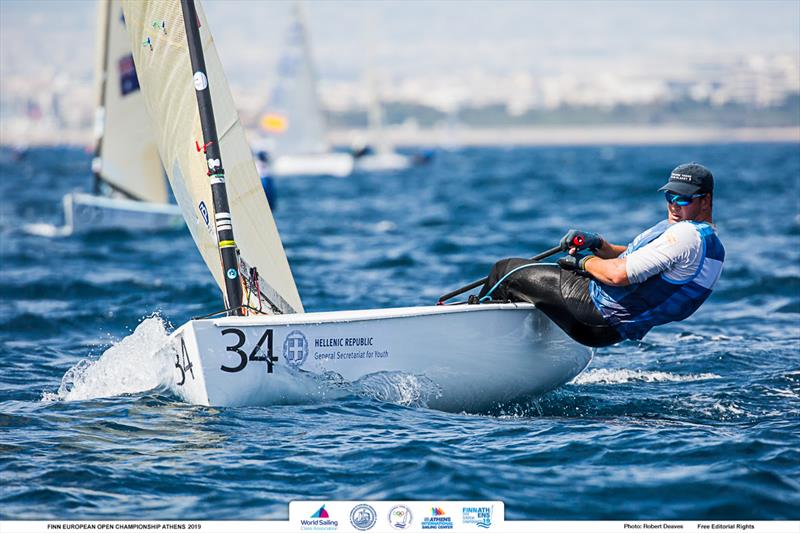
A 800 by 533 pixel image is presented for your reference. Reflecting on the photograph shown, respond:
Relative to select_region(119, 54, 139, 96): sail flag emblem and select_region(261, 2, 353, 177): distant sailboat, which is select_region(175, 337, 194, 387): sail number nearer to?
select_region(119, 54, 139, 96): sail flag emblem

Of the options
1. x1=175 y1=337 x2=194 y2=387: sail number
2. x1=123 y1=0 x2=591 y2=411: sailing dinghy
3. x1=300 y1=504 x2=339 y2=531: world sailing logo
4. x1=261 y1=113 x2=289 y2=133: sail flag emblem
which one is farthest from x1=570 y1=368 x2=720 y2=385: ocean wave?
x1=261 y1=113 x2=289 y2=133: sail flag emblem

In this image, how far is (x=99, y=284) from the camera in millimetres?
11273

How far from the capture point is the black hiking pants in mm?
5820

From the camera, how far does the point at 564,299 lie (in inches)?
230

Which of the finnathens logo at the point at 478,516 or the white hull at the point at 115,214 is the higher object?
the white hull at the point at 115,214

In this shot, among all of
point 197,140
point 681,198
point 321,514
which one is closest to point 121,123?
point 197,140

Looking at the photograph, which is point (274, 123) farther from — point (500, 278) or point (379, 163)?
point (500, 278)

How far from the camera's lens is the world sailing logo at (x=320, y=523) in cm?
422

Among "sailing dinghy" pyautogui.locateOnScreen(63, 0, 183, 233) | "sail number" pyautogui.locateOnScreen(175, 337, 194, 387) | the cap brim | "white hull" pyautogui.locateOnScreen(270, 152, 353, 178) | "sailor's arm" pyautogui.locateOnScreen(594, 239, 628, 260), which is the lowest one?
"sail number" pyautogui.locateOnScreen(175, 337, 194, 387)

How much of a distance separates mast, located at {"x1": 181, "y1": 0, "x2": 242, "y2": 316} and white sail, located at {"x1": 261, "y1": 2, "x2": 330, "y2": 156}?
3464 centimetres

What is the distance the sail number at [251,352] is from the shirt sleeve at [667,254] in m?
1.89

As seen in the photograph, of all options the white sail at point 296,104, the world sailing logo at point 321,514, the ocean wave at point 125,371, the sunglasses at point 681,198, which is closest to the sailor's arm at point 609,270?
the sunglasses at point 681,198

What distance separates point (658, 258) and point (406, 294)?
5357 millimetres

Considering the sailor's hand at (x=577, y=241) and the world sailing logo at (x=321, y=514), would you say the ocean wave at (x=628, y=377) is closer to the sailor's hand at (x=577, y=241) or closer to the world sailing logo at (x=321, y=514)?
the sailor's hand at (x=577, y=241)
